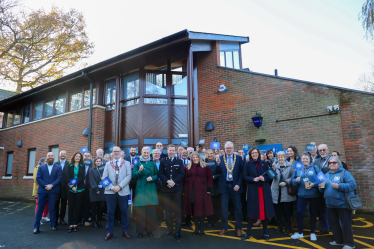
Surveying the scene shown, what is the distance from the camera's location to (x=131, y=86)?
11914 millimetres

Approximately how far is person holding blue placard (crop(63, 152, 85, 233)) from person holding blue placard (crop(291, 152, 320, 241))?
516 centimetres

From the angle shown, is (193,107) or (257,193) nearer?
(257,193)

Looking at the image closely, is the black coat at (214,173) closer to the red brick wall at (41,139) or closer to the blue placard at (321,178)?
the blue placard at (321,178)

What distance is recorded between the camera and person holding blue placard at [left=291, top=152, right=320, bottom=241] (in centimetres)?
541

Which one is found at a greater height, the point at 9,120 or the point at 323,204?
the point at 9,120

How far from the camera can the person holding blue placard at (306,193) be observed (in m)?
5.41

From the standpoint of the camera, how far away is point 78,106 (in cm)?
1418

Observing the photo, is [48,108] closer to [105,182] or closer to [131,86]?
[131,86]

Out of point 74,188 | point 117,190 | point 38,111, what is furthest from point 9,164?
point 117,190

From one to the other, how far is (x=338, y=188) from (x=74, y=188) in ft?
19.5

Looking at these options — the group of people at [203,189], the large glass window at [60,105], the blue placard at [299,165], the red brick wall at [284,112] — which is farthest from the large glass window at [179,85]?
the large glass window at [60,105]

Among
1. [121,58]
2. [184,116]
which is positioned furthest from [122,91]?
[184,116]

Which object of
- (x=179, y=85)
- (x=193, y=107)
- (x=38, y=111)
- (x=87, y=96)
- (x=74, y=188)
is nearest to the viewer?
(x=74, y=188)

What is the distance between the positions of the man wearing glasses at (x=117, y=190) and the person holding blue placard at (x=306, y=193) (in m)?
3.67
